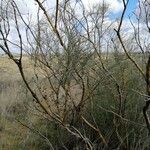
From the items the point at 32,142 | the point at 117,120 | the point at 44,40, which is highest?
the point at 44,40

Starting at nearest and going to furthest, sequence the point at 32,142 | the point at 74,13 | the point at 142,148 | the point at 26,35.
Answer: the point at 142,148
the point at 26,35
the point at 74,13
the point at 32,142

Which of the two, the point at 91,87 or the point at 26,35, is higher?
the point at 26,35

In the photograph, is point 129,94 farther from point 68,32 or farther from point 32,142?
point 32,142

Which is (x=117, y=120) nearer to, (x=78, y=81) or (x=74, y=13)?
(x=78, y=81)

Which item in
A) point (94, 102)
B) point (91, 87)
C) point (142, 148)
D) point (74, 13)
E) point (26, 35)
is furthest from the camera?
point (94, 102)

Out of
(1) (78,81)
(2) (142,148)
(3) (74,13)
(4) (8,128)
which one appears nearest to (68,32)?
(3) (74,13)

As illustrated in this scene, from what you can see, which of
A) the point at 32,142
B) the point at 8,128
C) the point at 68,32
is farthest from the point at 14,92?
the point at 68,32

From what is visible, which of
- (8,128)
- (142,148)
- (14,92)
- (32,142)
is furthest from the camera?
(14,92)

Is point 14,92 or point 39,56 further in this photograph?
point 14,92

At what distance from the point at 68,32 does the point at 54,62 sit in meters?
0.91

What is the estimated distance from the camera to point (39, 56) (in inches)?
313

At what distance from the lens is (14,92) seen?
574 inches

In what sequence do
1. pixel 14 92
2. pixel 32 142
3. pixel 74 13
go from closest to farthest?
pixel 74 13 < pixel 32 142 < pixel 14 92

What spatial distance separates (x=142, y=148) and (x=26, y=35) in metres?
2.12
